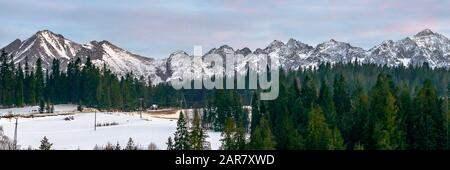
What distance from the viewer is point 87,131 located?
112312 mm

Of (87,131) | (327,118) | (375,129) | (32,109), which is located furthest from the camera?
(32,109)

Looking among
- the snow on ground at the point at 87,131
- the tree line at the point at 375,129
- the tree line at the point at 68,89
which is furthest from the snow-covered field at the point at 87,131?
the tree line at the point at 68,89

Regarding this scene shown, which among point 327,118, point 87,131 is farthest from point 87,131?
point 327,118

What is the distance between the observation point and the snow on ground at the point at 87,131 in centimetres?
9271

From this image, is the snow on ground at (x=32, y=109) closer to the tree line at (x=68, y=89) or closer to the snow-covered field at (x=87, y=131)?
the tree line at (x=68, y=89)

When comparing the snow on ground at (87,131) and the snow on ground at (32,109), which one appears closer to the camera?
the snow on ground at (87,131)

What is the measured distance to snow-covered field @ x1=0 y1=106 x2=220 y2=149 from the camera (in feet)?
304

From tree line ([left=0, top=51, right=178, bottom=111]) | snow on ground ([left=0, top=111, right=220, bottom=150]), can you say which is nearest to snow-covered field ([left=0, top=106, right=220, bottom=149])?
snow on ground ([left=0, top=111, right=220, bottom=150])

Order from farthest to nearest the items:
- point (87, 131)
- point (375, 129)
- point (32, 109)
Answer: point (32, 109) < point (87, 131) < point (375, 129)

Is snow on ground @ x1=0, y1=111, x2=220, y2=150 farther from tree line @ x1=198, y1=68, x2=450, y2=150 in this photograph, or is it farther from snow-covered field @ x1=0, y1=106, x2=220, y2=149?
tree line @ x1=198, y1=68, x2=450, y2=150

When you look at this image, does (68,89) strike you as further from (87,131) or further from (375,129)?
(375,129)
